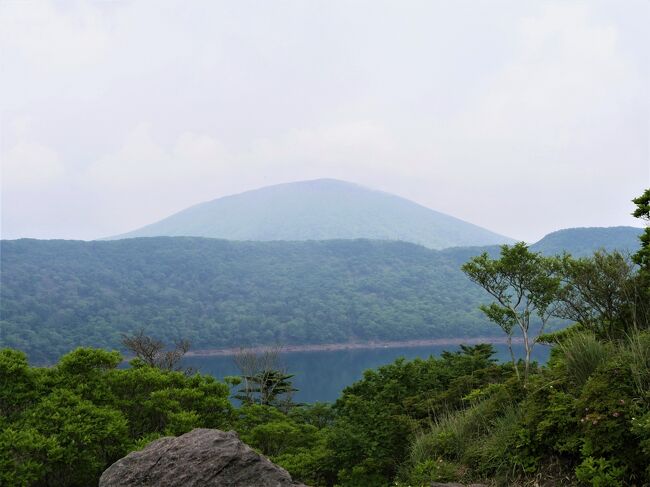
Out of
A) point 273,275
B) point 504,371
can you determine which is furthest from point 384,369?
point 273,275

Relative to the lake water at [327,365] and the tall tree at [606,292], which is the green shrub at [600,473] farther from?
the lake water at [327,365]

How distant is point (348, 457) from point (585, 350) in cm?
421

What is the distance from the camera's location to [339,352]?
125 meters

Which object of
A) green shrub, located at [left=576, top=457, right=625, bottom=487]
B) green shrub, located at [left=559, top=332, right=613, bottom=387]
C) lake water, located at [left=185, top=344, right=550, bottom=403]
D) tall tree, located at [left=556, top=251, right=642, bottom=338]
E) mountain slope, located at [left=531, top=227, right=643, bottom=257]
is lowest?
lake water, located at [left=185, top=344, right=550, bottom=403]

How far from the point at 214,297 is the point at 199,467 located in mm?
164112

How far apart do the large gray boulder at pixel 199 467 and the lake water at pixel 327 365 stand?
6289cm

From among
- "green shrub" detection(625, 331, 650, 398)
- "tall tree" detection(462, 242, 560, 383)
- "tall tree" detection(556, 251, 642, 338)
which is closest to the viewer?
"green shrub" detection(625, 331, 650, 398)

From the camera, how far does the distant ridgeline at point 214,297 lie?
123 m

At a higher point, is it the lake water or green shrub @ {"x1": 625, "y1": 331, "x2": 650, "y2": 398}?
green shrub @ {"x1": 625, "y1": 331, "x2": 650, "y2": 398}

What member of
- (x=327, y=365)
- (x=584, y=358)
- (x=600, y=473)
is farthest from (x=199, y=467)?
(x=327, y=365)

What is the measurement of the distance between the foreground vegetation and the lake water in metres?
58.5

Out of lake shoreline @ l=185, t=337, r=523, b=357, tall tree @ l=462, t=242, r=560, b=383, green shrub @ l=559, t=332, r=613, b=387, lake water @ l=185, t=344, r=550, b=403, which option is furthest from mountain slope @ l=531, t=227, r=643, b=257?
green shrub @ l=559, t=332, r=613, b=387

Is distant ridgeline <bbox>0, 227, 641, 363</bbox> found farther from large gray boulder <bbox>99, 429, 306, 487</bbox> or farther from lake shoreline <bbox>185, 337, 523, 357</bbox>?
large gray boulder <bbox>99, 429, 306, 487</bbox>

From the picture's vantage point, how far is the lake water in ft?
252
